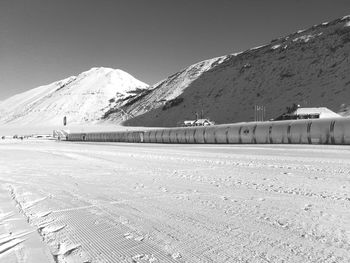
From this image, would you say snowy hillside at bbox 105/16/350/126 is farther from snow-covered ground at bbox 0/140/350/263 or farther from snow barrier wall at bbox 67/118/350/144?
snow-covered ground at bbox 0/140/350/263

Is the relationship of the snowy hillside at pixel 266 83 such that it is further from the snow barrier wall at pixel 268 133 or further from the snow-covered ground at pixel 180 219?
the snow-covered ground at pixel 180 219

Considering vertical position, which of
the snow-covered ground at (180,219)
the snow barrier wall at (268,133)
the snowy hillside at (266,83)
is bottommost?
the snow-covered ground at (180,219)

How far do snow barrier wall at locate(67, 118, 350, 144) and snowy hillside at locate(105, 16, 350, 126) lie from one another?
5132cm


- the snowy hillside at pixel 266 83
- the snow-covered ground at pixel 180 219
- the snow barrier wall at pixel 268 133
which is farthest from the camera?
the snowy hillside at pixel 266 83

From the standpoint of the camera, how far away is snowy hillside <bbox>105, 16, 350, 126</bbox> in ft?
282

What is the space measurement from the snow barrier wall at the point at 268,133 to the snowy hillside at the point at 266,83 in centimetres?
5132

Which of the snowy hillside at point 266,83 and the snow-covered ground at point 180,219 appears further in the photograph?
the snowy hillside at point 266,83

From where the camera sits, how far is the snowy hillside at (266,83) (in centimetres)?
8600

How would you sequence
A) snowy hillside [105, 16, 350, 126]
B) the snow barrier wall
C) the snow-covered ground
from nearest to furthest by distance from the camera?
1. the snow-covered ground
2. the snow barrier wall
3. snowy hillside [105, 16, 350, 126]

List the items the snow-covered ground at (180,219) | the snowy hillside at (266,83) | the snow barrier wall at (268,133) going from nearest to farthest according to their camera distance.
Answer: the snow-covered ground at (180,219), the snow barrier wall at (268,133), the snowy hillside at (266,83)

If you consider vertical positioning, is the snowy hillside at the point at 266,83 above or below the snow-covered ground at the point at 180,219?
above

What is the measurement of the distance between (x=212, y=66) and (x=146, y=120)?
129 feet

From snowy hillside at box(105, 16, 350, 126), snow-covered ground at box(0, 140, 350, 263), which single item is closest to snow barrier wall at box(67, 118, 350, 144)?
snow-covered ground at box(0, 140, 350, 263)

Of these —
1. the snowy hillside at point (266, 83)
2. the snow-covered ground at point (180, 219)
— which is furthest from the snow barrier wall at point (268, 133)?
the snowy hillside at point (266, 83)
